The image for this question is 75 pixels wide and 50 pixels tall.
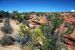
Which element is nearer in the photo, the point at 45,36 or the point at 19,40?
the point at 45,36

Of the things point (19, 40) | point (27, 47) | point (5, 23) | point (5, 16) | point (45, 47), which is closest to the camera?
point (45, 47)

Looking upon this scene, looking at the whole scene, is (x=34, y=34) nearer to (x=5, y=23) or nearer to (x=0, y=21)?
(x=5, y=23)

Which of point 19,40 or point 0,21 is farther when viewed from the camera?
point 0,21

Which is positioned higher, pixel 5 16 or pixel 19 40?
pixel 5 16

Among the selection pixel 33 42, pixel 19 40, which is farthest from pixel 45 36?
pixel 19 40

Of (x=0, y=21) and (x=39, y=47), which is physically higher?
(x=0, y=21)

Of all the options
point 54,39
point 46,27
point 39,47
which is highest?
point 46,27

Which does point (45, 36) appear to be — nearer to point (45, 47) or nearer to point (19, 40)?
point (45, 47)

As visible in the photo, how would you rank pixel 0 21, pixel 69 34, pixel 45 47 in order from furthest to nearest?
pixel 0 21, pixel 69 34, pixel 45 47

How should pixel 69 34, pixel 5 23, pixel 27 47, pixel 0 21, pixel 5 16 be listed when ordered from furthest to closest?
1. pixel 5 16
2. pixel 0 21
3. pixel 5 23
4. pixel 69 34
5. pixel 27 47

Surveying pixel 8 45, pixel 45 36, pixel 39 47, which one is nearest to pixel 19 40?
pixel 8 45
